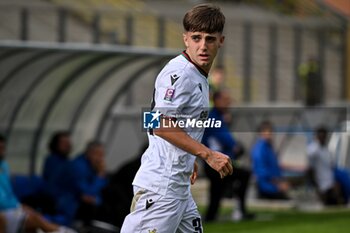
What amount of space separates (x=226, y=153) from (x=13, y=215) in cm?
417

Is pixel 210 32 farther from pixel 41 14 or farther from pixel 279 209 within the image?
pixel 41 14

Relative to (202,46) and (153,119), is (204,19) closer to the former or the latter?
(202,46)

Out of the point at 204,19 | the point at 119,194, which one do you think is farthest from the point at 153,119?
the point at 119,194

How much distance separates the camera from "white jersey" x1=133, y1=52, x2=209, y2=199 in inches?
254

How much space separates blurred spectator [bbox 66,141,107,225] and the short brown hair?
783 centimetres

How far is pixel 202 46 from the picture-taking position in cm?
653

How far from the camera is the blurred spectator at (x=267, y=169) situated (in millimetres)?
18016

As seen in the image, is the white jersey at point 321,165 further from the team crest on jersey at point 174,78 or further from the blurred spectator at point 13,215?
the team crest on jersey at point 174,78

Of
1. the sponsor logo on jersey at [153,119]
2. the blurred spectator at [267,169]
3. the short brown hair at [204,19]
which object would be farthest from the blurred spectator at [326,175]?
the short brown hair at [204,19]

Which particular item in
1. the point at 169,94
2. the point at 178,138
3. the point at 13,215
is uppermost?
the point at 169,94

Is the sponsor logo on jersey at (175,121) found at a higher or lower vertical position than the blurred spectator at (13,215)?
higher

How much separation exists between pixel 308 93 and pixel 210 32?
63.7 ft

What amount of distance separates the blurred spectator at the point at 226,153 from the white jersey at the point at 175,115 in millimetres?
8005

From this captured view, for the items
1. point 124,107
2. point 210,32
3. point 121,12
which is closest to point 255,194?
point 124,107
